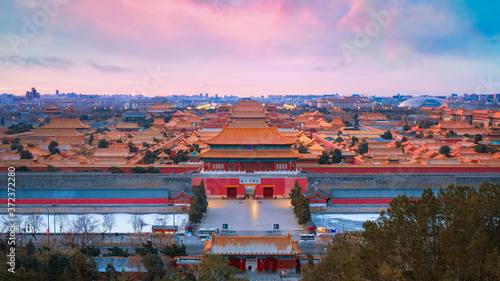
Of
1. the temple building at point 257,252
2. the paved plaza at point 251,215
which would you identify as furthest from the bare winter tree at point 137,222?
the temple building at point 257,252

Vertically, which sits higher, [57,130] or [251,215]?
[57,130]

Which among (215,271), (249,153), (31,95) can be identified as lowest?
(215,271)

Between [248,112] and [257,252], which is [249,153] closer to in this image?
[257,252]

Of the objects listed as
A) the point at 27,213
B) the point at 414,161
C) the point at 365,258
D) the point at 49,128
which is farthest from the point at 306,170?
the point at 49,128

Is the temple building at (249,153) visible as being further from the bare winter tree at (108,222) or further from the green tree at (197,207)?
the bare winter tree at (108,222)

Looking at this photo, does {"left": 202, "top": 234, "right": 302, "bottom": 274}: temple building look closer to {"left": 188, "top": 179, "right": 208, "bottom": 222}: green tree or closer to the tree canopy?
the tree canopy

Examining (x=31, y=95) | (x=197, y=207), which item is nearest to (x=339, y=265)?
(x=197, y=207)

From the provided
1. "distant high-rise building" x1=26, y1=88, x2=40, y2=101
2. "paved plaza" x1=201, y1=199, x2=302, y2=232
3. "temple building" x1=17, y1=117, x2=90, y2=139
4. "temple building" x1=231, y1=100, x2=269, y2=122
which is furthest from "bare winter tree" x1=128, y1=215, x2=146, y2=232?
"distant high-rise building" x1=26, y1=88, x2=40, y2=101
